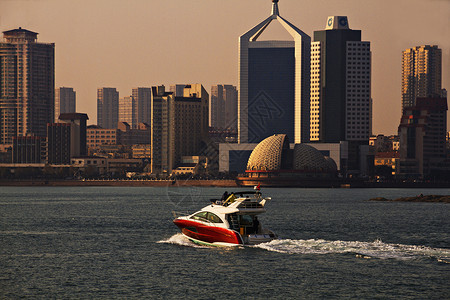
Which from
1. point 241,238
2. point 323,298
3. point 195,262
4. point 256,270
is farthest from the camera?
point 241,238

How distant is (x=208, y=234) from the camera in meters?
68.2

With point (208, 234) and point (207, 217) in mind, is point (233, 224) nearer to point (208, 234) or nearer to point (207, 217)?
point (208, 234)

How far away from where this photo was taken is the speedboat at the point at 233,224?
6594 centimetres

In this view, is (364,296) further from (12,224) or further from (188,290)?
(12,224)

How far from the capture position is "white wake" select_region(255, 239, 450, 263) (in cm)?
6178

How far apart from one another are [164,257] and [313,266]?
12836 mm

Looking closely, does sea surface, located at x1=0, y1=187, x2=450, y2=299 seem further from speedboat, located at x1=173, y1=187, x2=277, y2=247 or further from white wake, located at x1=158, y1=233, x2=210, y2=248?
speedboat, located at x1=173, y1=187, x2=277, y2=247

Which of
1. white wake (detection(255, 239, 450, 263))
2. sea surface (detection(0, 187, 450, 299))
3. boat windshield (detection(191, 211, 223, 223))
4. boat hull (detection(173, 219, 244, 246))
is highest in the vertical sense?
boat windshield (detection(191, 211, 223, 223))

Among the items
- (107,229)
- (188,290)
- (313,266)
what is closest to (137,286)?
(188,290)

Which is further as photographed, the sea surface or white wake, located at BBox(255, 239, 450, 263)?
white wake, located at BBox(255, 239, 450, 263)

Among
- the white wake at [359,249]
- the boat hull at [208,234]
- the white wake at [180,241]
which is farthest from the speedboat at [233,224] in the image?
the white wake at [359,249]

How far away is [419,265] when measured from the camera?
5762cm

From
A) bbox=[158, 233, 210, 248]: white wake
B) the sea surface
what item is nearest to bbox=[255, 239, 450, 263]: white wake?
the sea surface

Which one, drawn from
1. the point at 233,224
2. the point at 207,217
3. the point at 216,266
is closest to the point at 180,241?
the point at 207,217
